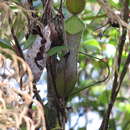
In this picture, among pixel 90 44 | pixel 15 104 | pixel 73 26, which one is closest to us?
pixel 15 104

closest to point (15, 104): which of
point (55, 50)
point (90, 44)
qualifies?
point (55, 50)

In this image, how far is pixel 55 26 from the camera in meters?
0.89

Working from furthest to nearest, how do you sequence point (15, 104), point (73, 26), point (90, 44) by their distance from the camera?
point (90, 44) → point (73, 26) → point (15, 104)

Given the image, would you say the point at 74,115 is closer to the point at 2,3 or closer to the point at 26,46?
the point at 26,46

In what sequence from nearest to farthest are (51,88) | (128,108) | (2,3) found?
1. (2,3)
2. (51,88)
3. (128,108)

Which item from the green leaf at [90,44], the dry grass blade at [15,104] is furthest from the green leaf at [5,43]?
the green leaf at [90,44]

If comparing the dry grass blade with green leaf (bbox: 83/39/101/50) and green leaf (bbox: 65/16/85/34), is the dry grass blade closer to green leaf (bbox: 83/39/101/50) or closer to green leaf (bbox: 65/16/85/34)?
green leaf (bbox: 65/16/85/34)

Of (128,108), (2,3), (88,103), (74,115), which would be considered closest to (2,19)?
(2,3)

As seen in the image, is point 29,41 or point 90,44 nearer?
point 29,41

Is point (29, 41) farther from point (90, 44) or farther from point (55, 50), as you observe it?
point (90, 44)

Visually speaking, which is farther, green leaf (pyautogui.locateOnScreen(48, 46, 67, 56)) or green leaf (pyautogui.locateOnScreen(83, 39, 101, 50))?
green leaf (pyautogui.locateOnScreen(83, 39, 101, 50))

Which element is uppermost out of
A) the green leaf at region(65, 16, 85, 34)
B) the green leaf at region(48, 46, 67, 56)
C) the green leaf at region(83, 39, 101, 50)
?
the green leaf at region(65, 16, 85, 34)

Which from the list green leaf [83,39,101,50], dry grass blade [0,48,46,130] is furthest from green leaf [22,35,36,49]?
green leaf [83,39,101,50]

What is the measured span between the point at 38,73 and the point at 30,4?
5.9 inches
